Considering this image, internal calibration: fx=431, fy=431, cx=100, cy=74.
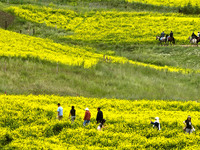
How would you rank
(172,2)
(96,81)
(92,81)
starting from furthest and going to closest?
(172,2)
(96,81)
(92,81)

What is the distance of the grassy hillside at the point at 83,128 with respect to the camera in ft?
70.9

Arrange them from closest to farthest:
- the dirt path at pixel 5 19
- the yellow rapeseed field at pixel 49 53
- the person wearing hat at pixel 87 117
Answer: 1. the person wearing hat at pixel 87 117
2. the yellow rapeseed field at pixel 49 53
3. the dirt path at pixel 5 19

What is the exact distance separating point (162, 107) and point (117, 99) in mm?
3675

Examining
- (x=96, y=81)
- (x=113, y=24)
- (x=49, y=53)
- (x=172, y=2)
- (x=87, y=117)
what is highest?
(x=172, y=2)

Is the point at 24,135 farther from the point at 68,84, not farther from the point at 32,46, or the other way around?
the point at 32,46

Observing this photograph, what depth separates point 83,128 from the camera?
76.6 ft

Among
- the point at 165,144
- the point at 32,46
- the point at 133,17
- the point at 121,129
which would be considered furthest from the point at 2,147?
the point at 133,17

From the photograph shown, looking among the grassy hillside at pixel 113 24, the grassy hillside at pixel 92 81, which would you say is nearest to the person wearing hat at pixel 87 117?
the grassy hillside at pixel 92 81

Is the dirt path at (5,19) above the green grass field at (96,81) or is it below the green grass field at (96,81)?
above

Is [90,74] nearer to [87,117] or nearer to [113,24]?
[87,117]

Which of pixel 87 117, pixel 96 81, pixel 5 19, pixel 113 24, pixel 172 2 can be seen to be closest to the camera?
pixel 87 117

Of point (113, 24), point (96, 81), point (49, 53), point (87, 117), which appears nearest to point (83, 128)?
point (87, 117)

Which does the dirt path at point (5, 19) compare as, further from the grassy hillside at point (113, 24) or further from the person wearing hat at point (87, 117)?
the person wearing hat at point (87, 117)

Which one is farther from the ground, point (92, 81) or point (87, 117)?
point (87, 117)
